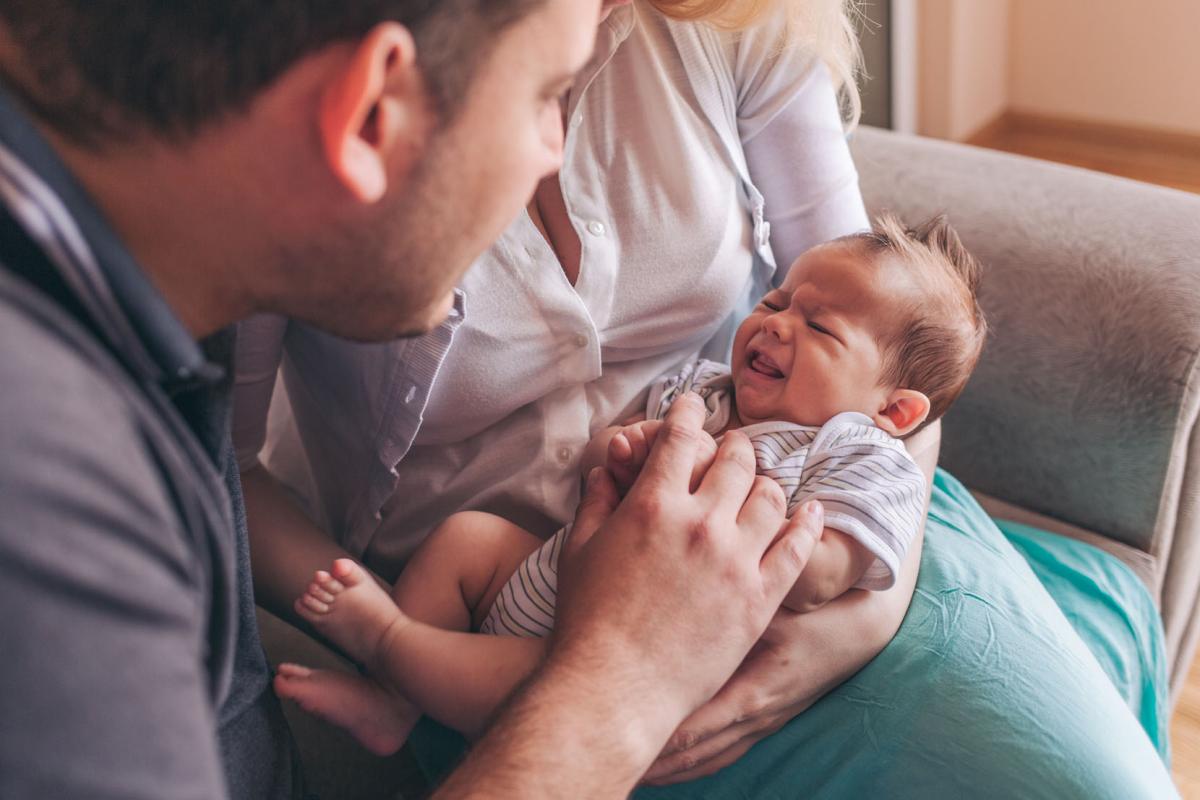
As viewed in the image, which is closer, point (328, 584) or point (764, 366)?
point (328, 584)

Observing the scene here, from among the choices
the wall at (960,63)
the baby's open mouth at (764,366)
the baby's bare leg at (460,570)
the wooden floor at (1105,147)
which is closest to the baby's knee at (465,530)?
the baby's bare leg at (460,570)

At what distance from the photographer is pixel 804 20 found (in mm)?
1175

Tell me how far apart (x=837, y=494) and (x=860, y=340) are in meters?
0.21

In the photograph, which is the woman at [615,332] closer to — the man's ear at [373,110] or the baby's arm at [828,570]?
the baby's arm at [828,570]

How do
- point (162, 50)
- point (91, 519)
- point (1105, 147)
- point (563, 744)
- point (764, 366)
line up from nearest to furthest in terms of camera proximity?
point (91, 519)
point (162, 50)
point (563, 744)
point (764, 366)
point (1105, 147)

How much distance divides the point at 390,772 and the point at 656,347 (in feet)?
1.80

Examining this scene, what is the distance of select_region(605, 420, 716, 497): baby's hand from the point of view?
1.01 m

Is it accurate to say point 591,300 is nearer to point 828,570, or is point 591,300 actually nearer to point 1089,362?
point 828,570

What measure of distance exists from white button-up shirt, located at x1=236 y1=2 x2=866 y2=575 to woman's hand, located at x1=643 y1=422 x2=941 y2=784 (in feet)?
0.95

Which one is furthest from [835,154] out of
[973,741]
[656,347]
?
[973,741]

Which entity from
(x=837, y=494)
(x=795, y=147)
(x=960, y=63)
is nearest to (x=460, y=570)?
(x=837, y=494)

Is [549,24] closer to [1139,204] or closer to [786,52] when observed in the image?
[786,52]

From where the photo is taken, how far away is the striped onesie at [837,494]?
0.98 meters

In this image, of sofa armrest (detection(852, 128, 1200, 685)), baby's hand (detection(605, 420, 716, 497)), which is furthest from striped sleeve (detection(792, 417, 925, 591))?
sofa armrest (detection(852, 128, 1200, 685))
